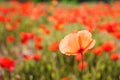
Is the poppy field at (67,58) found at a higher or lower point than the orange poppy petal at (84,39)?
lower

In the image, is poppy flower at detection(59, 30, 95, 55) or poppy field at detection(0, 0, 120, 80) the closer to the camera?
poppy flower at detection(59, 30, 95, 55)

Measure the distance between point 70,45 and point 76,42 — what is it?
0.12 feet

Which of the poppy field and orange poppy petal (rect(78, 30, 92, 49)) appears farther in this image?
the poppy field

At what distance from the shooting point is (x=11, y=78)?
3.51m

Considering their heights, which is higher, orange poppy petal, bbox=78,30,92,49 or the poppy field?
orange poppy petal, bbox=78,30,92,49

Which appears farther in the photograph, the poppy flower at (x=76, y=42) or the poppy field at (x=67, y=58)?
the poppy field at (x=67, y=58)

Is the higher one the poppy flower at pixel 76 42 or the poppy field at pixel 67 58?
the poppy flower at pixel 76 42

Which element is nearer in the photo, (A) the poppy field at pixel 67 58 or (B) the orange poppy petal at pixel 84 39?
(B) the orange poppy petal at pixel 84 39

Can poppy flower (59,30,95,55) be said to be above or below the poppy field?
above

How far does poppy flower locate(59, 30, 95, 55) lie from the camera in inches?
84.4

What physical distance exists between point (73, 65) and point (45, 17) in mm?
4093

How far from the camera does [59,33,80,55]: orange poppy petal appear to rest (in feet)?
7.02

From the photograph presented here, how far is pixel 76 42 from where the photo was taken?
216cm

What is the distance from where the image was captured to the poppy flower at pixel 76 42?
214 cm
